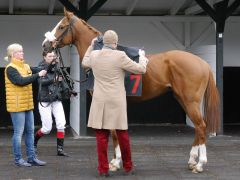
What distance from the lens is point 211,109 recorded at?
801 cm

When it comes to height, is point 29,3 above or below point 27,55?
above

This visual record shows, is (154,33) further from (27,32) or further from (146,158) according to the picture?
(146,158)

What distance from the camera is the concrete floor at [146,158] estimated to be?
25.2 feet

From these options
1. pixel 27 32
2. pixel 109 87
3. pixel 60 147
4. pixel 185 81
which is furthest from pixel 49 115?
pixel 27 32

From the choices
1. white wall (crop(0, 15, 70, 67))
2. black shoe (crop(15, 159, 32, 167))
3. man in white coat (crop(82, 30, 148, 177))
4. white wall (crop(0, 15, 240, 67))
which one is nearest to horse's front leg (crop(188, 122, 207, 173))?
man in white coat (crop(82, 30, 148, 177))

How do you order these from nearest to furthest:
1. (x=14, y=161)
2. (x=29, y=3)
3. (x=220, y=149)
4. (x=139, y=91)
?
(x=139, y=91) < (x=14, y=161) < (x=220, y=149) < (x=29, y=3)

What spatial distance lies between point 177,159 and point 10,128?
5.58m

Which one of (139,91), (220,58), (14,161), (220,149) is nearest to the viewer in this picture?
(139,91)

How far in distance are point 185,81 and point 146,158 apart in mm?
1848

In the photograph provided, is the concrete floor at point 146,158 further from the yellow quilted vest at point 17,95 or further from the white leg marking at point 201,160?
the yellow quilted vest at point 17,95

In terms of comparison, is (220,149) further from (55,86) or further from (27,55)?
(27,55)

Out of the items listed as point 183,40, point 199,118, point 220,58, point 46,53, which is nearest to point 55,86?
point 46,53

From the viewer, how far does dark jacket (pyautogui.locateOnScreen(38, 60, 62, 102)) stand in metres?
8.79

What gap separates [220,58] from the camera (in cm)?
1162
